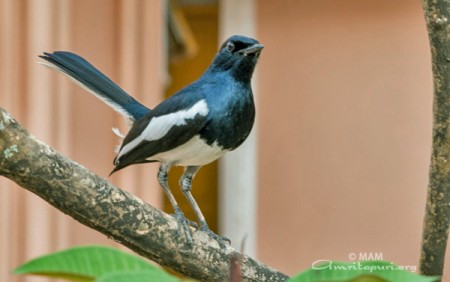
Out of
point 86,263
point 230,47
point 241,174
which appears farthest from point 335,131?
point 86,263

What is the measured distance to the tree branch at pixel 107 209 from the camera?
1523 mm

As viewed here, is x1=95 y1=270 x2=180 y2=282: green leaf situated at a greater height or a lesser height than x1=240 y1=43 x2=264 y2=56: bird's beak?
lesser

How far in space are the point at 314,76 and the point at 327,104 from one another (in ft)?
0.46

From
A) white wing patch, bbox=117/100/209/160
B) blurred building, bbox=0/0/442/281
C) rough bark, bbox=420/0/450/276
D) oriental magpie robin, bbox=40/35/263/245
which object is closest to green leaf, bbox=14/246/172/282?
rough bark, bbox=420/0/450/276

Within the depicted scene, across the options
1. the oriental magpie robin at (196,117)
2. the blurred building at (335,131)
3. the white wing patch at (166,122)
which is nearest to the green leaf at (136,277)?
the oriental magpie robin at (196,117)

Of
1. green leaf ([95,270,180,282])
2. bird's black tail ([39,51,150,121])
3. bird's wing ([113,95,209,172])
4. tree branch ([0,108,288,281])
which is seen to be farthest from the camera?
bird's black tail ([39,51,150,121])

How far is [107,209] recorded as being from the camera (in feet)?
5.52

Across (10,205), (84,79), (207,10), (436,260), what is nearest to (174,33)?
(207,10)

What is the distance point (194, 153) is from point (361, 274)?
5.00ft

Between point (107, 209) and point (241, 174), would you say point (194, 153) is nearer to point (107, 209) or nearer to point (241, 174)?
point (107, 209)

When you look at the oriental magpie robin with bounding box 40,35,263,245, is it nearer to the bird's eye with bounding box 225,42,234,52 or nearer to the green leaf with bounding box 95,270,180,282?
the bird's eye with bounding box 225,42,234,52

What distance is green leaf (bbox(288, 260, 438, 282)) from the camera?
0.75 m

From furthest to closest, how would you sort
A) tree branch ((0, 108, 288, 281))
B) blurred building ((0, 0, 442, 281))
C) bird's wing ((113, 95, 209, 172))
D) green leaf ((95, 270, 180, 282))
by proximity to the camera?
blurred building ((0, 0, 442, 281)) < bird's wing ((113, 95, 209, 172)) < tree branch ((0, 108, 288, 281)) < green leaf ((95, 270, 180, 282))

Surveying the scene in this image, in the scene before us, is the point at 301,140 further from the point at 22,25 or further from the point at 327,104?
the point at 22,25
